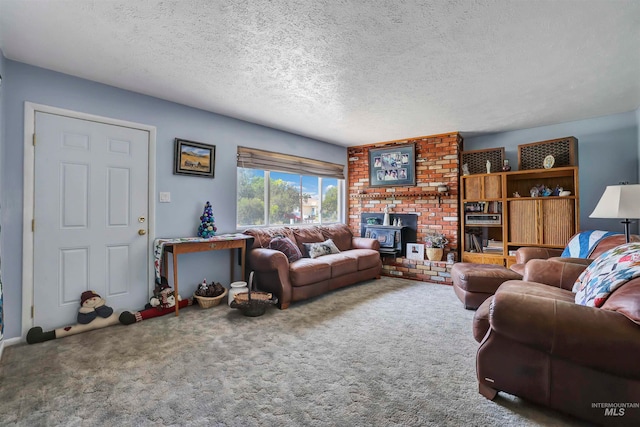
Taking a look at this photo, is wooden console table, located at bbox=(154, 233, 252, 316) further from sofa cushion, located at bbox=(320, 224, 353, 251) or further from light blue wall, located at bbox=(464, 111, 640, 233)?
light blue wall, located at bbox=(464, 111, 640, 233)

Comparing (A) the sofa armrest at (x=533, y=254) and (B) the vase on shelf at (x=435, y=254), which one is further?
(B) the vase on shelf at (x=435, y=254)

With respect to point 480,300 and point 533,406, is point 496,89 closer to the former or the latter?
point 480,300

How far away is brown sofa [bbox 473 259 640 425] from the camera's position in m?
1.32

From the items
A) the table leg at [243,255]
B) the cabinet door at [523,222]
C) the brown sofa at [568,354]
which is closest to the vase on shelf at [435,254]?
the cabinet door at [523,222]

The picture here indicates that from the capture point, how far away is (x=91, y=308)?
8.82 ft

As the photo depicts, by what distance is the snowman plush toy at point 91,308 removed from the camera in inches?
104

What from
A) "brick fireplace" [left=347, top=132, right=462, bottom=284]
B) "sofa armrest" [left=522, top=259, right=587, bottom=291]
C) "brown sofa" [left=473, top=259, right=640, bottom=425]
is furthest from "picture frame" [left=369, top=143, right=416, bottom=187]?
"brown sofa" [left=473, top=259, right=640, bottom=425]

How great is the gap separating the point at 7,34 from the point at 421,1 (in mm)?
2826

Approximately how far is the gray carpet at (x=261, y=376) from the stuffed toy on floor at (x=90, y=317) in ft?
0.33

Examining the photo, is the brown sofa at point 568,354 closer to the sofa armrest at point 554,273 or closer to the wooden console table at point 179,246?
the sofa armrest at point 554,273

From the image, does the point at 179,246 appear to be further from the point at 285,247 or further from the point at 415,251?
the point at 415,251

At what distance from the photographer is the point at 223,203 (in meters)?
3.80

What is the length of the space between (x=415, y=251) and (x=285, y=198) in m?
2.37

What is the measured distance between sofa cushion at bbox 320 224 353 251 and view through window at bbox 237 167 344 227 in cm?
46
